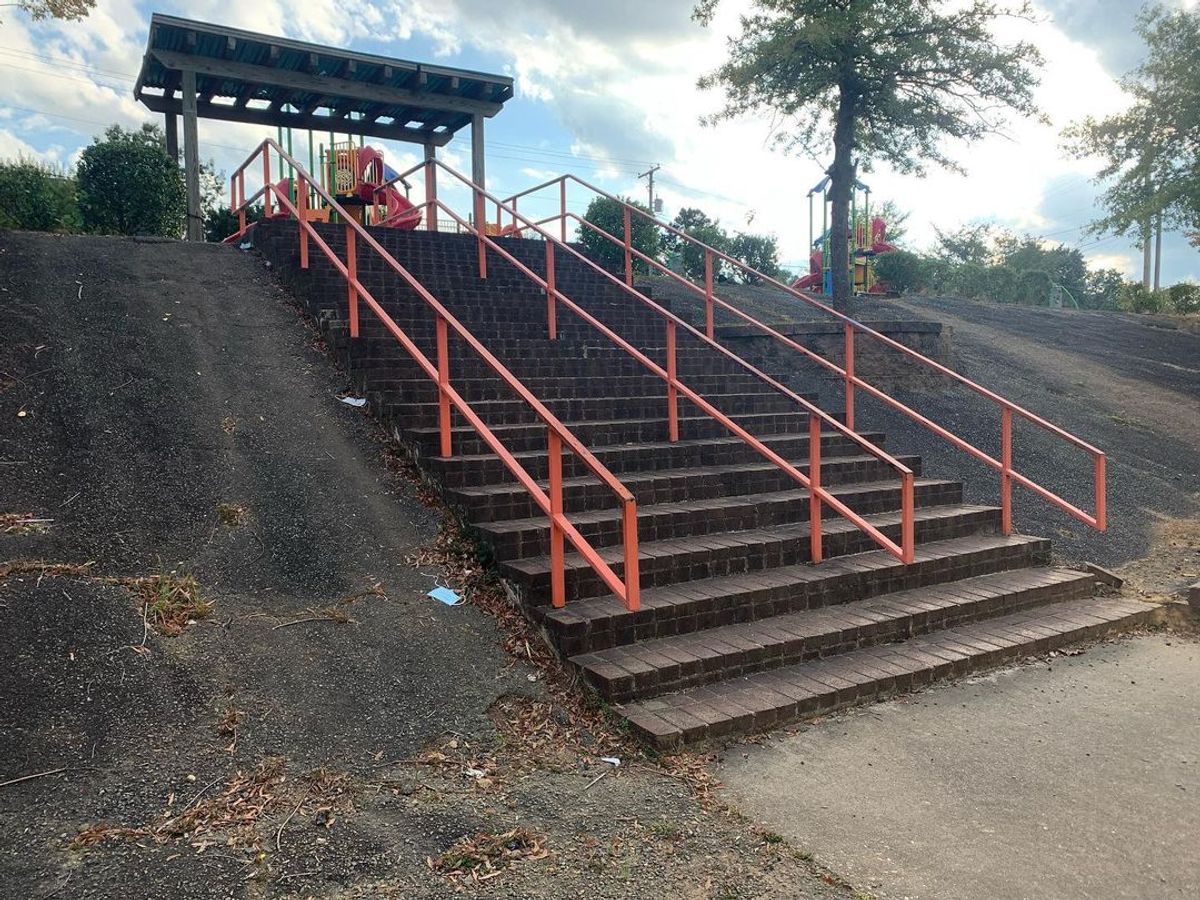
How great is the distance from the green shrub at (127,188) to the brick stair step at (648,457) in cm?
865

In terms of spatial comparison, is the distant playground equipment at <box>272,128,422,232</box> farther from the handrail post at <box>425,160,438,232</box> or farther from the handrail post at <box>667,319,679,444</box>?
the handrail post at <box>667,319,679,444</box>

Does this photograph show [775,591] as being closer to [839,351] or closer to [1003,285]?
[839,351]

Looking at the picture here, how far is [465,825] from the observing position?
3213mm

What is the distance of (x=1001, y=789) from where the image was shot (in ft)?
11.9

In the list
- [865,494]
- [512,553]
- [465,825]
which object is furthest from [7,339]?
[865,494]

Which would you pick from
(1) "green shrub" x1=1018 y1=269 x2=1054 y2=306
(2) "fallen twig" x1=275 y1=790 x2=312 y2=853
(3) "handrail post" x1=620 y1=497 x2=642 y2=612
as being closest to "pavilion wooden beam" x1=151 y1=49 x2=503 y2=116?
(3) "handrail post" x1=620 y1=497 x2=642 y2=612

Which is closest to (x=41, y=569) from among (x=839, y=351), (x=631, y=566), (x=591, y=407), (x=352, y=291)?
(x=631, y=566)

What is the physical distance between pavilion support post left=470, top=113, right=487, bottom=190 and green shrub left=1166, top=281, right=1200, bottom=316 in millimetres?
16073

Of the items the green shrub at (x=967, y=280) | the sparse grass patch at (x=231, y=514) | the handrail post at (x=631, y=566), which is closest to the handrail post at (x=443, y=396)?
the sparse grass patch at (x=231, y=514)

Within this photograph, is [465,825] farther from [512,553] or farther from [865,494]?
[865,494]

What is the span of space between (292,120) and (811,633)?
15193mm

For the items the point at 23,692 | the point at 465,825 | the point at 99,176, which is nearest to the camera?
the point at 465,825

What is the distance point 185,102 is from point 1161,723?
15107mm

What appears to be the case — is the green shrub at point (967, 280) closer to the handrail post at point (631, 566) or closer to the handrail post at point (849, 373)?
the handrail post at point (849, 373)
